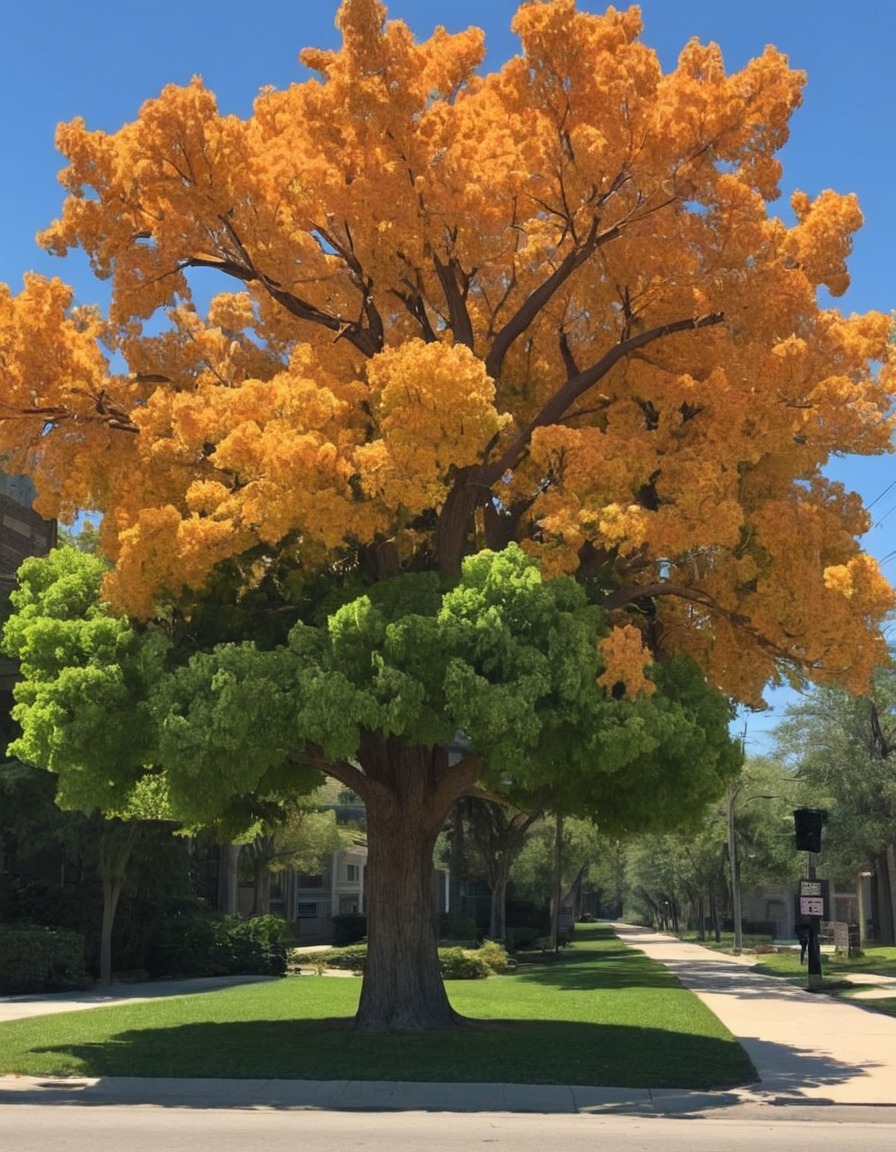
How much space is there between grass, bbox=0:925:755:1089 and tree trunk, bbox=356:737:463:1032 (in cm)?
47

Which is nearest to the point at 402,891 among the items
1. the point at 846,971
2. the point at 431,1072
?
the point at 431,1072

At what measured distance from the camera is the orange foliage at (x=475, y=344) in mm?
12977

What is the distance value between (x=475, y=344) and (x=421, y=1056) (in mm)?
8783

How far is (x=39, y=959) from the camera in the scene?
24.5 meters

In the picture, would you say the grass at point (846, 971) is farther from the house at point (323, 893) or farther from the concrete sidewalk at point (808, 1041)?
the house at point (323, 893)

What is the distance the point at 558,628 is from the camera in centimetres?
1234

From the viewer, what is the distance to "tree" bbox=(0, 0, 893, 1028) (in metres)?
12.4

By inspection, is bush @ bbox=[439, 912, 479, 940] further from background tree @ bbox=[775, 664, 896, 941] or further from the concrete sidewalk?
the concrete sidewalk

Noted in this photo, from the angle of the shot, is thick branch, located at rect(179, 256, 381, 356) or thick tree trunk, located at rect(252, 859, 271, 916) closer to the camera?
thick branch, located at rect(179, 256, 381, 356)

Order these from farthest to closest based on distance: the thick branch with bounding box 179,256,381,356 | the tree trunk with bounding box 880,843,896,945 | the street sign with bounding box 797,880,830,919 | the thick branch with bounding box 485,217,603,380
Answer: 1. the tree trunk with bounding box 880,843,896,945
2. the street sign with bounding box 797,880,830,919
3. the thick branch with bounding box 179,256,381,356
4. the thick branch with bounding box 485,217,603,380

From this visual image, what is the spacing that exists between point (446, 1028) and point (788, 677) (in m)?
6.16

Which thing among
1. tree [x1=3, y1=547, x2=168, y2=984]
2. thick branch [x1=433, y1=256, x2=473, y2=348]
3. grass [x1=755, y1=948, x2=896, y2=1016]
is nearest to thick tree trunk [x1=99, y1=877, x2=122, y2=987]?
tree [x1=3, y1=547, x2=168, y2=984]

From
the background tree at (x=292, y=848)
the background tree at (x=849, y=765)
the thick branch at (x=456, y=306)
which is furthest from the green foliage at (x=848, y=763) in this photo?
the thick branch at (x=456, y=306)

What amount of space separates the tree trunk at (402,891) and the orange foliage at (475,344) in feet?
8.76
